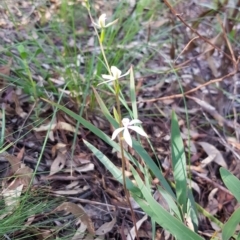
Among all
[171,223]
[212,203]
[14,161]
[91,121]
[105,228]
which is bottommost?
[212,203]

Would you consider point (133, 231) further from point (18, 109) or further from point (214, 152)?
point (18, 109)

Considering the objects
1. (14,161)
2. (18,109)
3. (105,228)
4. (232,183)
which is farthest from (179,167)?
(18,109)

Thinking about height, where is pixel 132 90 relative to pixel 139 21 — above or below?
above

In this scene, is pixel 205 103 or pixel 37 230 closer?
pixel 37 230

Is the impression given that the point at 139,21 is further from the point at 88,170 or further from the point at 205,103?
the point at 88,170

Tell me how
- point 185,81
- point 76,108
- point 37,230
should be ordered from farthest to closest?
1. point 185,81
2. point 76,108
3. point 37,230

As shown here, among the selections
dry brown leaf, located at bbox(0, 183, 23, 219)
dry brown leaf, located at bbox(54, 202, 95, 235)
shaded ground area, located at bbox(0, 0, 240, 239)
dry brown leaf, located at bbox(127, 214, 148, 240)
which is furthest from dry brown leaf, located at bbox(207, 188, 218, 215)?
dry brown leaf, located at bbox(0, 183, 23, 219)

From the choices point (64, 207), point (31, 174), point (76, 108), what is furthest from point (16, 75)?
point (64, 207)

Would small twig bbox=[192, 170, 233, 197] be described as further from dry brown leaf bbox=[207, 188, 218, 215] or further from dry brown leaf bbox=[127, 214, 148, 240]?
dry brown leaf bbox=[127, 214, 148, 240]
